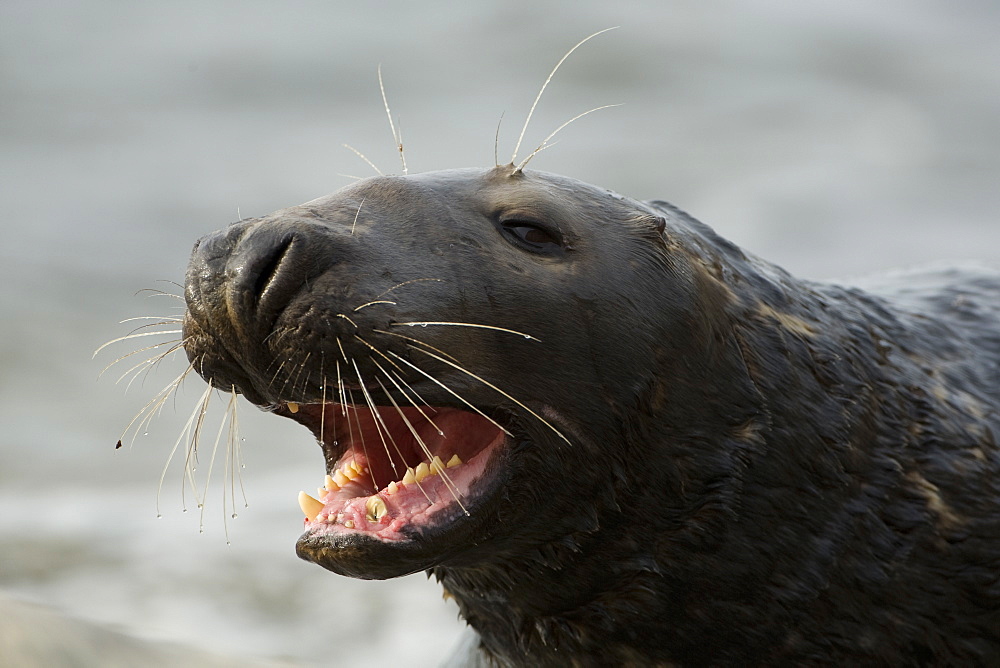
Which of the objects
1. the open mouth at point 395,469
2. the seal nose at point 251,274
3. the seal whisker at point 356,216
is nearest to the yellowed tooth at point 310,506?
the open mouth at point 395,469

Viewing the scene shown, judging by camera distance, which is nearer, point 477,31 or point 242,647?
point 242,647

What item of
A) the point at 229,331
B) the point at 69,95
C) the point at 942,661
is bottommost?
the point at 69,95

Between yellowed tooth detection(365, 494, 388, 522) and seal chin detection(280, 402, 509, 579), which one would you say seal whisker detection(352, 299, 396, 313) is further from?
yellowed tooth detection(365, 494, 388, 522)

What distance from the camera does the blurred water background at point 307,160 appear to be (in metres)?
6.78

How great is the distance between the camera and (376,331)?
2.83 metres

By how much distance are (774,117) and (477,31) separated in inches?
134

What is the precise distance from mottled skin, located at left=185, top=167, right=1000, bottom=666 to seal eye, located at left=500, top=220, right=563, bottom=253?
0.01 metres

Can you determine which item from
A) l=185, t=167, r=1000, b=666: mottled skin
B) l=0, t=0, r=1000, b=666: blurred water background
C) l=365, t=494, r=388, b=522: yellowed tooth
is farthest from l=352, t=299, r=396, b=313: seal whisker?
l=0, t=0, r=1000, b=666: blurred water background

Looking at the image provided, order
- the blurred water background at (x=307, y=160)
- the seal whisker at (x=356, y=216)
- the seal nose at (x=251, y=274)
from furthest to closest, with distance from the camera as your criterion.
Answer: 1. the blurred water background at (x=307, y=160)
2. the seal whisker at (x=356, y=216)
3. the seal nose at (x=251, y=274)

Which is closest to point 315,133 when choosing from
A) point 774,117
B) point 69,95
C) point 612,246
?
point 69,95

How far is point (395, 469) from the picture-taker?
3.13m

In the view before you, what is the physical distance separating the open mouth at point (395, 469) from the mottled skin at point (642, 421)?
44mm

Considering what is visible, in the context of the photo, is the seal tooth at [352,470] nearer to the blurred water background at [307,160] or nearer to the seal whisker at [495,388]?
the seal whisker at [495,388]

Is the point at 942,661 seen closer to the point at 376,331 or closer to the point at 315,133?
the point at 376,331
